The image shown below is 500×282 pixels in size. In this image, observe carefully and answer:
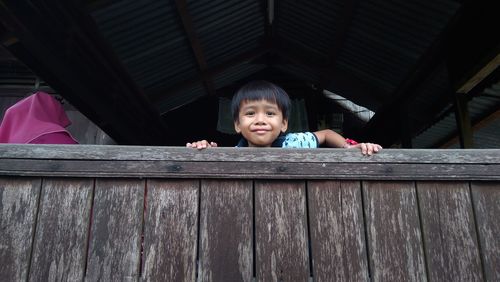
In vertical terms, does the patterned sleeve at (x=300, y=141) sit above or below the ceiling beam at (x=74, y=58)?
below

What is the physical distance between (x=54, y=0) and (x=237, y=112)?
1461 mm

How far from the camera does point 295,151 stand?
168 cm

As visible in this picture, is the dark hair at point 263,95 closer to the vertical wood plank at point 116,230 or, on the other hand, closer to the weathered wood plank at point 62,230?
the vertical wood plank at point 116,230

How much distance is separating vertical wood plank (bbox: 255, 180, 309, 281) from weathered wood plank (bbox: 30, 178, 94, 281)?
61 centimetres

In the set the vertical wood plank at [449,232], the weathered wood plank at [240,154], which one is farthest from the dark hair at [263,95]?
the vertical wood plank at [449,232]

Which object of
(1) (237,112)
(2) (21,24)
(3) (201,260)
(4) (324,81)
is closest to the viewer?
(3) (201,260)

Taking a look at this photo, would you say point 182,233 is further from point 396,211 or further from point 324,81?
point 324,81

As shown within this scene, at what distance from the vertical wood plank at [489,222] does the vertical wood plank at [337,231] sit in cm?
43

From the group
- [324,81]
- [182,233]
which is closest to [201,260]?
[182,233]

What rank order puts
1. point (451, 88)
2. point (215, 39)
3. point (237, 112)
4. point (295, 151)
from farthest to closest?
point (215, 39)
point (451, 88)
point (237, 112)
point (295, 151)

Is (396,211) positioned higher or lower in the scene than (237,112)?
lower

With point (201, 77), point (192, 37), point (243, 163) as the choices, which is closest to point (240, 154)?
point (243, 163)

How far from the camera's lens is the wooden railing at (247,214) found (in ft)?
5.11

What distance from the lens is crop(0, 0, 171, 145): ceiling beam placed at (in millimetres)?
2750
